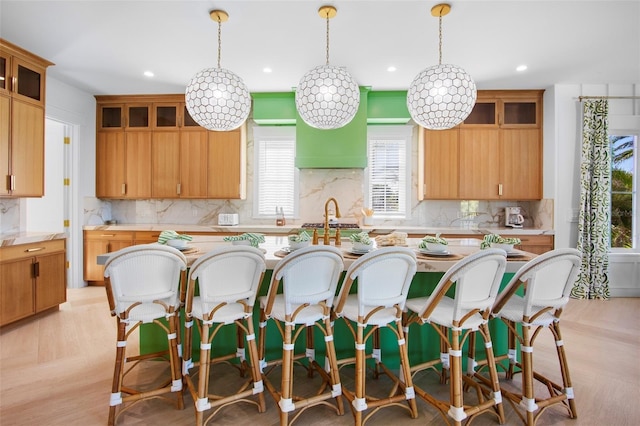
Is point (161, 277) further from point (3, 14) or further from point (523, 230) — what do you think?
point (523, 230)

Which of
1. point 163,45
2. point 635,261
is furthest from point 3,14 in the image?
point 635,261

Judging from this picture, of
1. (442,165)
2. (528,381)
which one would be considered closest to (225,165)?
(442,165)

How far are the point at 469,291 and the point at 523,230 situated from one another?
3126 mm

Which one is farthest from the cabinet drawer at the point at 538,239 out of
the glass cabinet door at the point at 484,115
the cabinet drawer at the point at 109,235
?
the cabinet drawer at the point at 109,235

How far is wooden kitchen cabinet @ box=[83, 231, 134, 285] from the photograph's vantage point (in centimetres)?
448

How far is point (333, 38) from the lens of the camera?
3.08 metres

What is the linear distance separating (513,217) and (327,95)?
3701 millimetres

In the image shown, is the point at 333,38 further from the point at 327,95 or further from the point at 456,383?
the point at 456,383

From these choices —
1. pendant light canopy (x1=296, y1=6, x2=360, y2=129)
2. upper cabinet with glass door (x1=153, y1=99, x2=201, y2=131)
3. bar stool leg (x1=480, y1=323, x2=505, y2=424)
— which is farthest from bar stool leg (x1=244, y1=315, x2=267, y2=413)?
upper cabinet with glass door (x1=153, y1=99, x2=201, y2=131)

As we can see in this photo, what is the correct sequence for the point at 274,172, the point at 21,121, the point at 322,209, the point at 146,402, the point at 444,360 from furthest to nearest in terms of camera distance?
the point at 274,172 → the point at 322,209 → the point at 21,121 → the point at 444,360 → the point at 146,402

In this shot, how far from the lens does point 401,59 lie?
11.6 feet

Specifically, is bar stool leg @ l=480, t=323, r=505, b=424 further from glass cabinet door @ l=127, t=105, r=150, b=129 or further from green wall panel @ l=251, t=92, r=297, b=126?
glass cabinet door @ l=127, t=105, r=150, b=129

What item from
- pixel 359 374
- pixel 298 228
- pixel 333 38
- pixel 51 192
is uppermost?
pixel 333 38

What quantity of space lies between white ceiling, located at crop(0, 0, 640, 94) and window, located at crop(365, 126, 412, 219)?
3.10 feet
